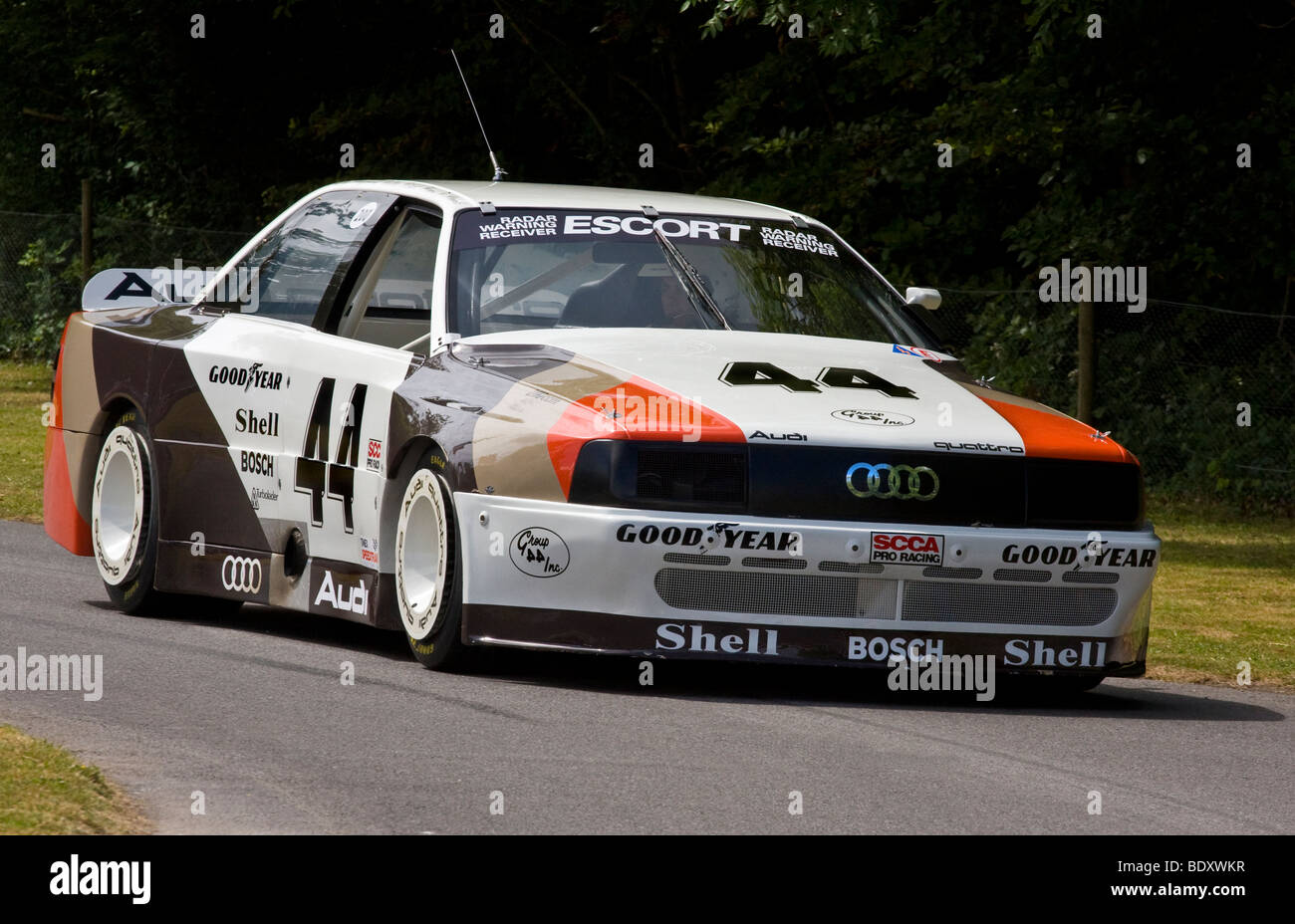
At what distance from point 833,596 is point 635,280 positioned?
1.71m

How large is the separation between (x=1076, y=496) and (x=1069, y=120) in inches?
467

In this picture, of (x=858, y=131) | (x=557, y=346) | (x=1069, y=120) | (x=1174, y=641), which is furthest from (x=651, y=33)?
(x=557, y=346)

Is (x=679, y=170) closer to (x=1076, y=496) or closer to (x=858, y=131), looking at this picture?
(x=858, y=131)

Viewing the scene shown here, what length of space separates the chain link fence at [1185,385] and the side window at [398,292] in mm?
8975

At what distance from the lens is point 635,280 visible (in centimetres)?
799

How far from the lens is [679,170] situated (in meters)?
23.3

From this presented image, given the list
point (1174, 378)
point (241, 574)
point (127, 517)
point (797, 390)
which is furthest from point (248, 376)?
point (1174, 378)

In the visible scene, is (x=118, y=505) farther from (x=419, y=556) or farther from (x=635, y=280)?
(x=635, y=280)

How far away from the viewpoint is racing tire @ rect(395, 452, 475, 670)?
709cm

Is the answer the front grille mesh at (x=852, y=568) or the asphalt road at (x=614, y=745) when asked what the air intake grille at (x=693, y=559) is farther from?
the asphalt road at (x=614, y=745)

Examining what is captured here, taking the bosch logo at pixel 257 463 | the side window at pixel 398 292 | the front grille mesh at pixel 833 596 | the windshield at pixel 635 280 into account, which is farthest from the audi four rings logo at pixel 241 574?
the front grille mesh at pixel 833 596

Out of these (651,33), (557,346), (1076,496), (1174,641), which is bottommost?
(1174,641)

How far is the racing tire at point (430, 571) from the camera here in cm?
709

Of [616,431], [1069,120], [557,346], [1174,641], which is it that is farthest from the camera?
[1069,120]
